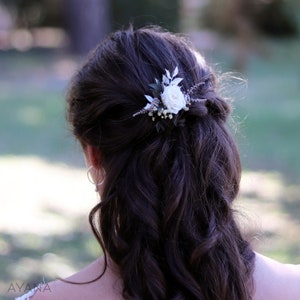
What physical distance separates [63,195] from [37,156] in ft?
5.95

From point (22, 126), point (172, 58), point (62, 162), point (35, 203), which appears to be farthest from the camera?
point (22, 126)

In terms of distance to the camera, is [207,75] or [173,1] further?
[173,1]

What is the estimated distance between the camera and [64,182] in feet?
21.5

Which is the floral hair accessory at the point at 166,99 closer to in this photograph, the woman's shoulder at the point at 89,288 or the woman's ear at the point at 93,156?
the woman's ear at the point at 93,156

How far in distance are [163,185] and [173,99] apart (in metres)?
0.21

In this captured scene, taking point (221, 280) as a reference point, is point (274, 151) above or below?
below

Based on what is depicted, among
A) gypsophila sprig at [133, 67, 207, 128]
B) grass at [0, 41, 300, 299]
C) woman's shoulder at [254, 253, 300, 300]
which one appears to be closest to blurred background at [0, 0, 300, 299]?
A: grass at [0, 41, 300, 299]

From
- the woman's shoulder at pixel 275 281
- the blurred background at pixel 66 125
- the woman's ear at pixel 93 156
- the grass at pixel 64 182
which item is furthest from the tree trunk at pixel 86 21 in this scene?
the woman's shoulder at pixel 275 281

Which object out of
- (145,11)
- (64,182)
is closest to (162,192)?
(64,182)

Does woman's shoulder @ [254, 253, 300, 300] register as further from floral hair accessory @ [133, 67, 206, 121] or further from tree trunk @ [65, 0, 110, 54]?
tree trunk @ [65, 0, 110, 54]

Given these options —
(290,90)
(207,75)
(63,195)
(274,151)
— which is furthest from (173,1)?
(207,75)

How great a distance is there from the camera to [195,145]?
1.82m

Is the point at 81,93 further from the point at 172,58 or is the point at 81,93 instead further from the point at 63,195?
the point at 63,195

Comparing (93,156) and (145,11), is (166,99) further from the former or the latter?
(145,11)
